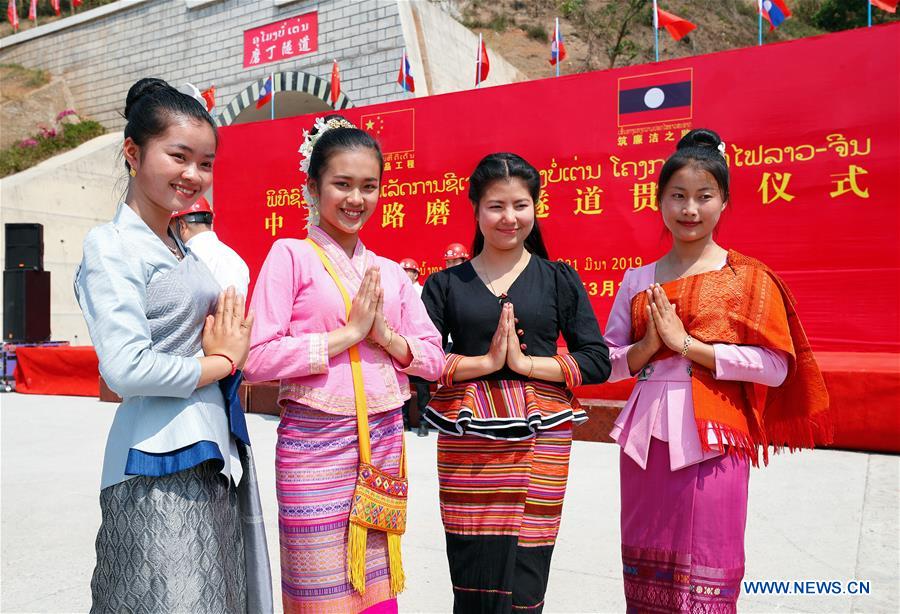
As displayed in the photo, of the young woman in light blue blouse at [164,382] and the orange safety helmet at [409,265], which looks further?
the orange safety helmet at [409,265]

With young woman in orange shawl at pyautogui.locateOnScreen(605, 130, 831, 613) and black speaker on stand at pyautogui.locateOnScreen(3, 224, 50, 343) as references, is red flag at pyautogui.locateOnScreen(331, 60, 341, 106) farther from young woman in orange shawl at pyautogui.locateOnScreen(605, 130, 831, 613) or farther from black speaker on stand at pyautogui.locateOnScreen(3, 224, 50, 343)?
young woman in orange shawl at pyautogui.locateOnScreen(605, 130, 831, 613)

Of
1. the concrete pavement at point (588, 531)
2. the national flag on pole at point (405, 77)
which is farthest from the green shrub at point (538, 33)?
the concrete pavement at point (588, 531)

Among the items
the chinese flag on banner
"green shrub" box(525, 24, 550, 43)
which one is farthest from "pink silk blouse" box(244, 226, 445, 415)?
"green shrub" box(525, 24, 550, 43)

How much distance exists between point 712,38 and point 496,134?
61.2ft

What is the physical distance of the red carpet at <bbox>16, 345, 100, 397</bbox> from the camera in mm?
6805

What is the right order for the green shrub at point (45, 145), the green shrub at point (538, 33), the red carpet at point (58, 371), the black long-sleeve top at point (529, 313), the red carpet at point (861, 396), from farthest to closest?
the green shrub at point (538, 33) → the green shrub at point (45, 145) → the red carpet at point (58, 371) → the red carpet at point (861, 396) → the black long-sleeve top at point (529, 313)

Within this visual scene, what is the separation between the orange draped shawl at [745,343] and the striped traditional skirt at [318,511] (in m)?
0.75

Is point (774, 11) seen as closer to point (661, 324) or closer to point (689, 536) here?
point (661, 324)

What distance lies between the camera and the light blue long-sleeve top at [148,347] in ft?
3.41

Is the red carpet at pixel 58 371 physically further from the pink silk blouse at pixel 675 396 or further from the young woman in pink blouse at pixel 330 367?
the pink silk blouse at pixel 675 396

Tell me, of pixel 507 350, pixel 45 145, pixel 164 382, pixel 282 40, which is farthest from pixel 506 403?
pixel 45 145

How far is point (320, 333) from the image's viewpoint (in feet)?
4.51

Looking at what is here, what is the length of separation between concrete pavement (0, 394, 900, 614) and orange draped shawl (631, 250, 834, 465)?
84 cm

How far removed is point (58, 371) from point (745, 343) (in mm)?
7320
